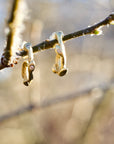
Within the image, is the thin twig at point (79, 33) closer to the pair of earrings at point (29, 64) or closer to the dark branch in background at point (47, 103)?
the pair of earrings at point (29, 64)

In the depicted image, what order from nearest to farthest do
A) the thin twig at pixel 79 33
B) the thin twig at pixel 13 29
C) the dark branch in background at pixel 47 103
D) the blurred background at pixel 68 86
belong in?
the thin twig at pixel 13 29 → the thin twig at pixel 79 33 → the dark branch in background at pixel 47 103 → the blurred background at pixel 68 86

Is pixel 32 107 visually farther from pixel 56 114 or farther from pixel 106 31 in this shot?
pixel 106 31

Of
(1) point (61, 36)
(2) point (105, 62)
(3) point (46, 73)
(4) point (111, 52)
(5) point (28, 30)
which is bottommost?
(1) point (61, 36)

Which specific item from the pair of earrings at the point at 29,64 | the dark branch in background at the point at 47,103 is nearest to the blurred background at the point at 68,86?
the dark branch in background at the point at 47,103

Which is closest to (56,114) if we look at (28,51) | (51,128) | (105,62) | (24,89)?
(51,128)

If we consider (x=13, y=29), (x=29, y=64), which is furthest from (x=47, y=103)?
(x=13, y=29)

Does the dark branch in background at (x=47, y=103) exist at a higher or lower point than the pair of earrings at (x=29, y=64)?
higher

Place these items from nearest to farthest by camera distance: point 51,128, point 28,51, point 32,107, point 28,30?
point 28,51, point 32,107, point 51,128, point 28,30

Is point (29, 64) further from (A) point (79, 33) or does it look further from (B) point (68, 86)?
(B) point (68, 86)
